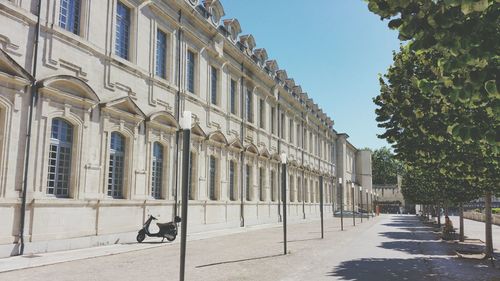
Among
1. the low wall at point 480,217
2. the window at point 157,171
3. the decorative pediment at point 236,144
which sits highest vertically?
the decorative pediment at point 236,144

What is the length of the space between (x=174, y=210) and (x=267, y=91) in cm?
1669

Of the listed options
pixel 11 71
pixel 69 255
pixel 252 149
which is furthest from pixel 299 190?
pixel 11 71

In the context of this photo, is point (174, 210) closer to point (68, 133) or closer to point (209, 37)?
point (68, 133)

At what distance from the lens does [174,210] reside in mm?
19594

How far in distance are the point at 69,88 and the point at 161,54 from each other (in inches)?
267

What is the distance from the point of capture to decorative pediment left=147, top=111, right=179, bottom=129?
18084mm

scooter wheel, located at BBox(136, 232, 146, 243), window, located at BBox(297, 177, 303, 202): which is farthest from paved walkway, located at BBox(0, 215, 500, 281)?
window, located at BBox(297, 177, 303, 202)

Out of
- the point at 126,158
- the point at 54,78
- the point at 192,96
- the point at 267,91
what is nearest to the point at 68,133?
the point at 54,78

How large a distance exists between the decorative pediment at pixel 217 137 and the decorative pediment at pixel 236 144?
3.45 ft

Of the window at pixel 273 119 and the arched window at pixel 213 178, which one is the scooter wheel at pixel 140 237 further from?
the window at pixel 273 119

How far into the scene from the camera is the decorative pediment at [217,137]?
2333 cm

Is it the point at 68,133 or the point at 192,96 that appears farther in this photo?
the point at 192,96

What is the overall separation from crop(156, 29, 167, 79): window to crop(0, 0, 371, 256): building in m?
0.05

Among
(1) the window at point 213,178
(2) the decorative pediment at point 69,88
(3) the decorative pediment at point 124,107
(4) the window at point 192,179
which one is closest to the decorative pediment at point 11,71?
(2) the decorative pediment at point 69,88
